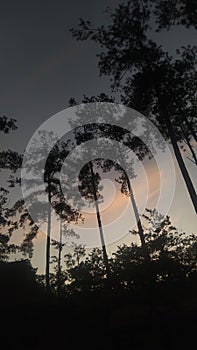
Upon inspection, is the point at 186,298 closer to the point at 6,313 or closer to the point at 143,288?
the point at 143,288

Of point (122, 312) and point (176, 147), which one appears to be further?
point (176, 147)

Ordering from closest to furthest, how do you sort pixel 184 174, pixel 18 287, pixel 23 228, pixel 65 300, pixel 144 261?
pixel 144 261 < pixel 65 300 < pixel 184 174 < pixel 18 287 < pixel 23 228

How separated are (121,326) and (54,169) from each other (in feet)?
55.5

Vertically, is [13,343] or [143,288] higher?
[143,288]

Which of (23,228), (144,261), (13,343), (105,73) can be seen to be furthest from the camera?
(23,228)

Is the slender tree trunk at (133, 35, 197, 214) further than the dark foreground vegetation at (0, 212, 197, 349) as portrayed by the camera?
Yes

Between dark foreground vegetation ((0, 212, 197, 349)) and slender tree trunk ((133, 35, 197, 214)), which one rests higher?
slender tree trunk ((133, 35, 197, 214))

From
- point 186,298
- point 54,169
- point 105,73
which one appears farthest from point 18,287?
point 105,73

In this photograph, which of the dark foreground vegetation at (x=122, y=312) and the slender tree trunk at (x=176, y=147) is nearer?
the dark foreground vegetation at (x=122, y=312)

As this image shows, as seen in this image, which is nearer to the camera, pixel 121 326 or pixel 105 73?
pixel 121 326

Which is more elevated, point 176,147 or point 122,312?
point 176,147

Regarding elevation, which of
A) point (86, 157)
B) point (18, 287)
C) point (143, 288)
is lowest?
point (143, 288)

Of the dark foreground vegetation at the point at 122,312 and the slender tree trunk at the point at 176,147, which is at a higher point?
the slender tree trunk at the point at 176,147

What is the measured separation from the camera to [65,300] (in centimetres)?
1371
